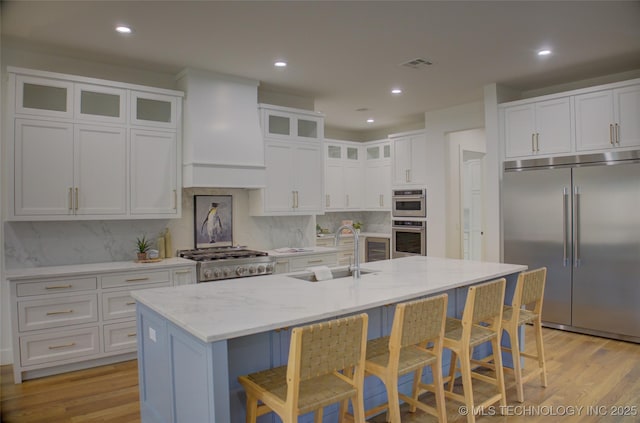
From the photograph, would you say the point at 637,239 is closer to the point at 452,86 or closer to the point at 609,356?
the point at 609,356

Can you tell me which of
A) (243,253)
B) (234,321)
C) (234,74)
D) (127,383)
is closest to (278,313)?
(234,321)

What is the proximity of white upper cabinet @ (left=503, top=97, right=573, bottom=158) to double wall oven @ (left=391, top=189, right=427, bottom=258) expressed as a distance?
1705 mm

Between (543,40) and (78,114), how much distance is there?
4179 millimetres

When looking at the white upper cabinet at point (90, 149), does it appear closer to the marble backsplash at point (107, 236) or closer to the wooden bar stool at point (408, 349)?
the marble backsplash at point (107, 236)

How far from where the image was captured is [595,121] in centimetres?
443

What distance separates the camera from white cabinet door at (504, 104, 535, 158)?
16.1 ft

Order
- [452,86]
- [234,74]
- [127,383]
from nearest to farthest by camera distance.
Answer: [127,383] → [234,74] → [452,86]

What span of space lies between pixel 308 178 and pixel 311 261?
1053mm

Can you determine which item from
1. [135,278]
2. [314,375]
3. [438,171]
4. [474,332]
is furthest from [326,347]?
[438,171]

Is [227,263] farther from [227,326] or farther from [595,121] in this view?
[595,121]

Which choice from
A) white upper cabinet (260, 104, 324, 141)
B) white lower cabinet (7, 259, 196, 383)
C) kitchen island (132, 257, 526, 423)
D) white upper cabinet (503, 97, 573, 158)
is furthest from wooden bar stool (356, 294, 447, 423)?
white upper cabinet (503, 97, 573, 158)

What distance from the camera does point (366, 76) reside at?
4727 mm

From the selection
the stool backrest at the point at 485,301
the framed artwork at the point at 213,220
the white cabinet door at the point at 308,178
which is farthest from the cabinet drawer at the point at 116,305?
the stool backrest at the point at 485,301

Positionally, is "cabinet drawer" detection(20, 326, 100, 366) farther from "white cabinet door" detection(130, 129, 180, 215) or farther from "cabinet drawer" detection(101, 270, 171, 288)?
"white cabinet door" detection(130, 129, 180, 215)
